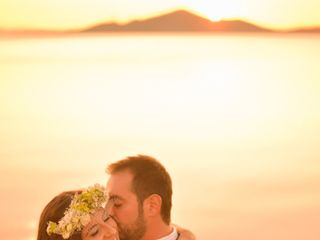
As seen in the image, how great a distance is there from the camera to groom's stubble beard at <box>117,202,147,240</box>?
3.62 metres

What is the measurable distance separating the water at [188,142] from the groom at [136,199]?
10.2 ft

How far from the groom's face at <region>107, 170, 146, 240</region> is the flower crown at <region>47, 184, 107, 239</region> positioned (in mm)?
262

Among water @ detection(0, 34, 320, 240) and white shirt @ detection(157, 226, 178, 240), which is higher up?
water @ detection(0, 34, 320, 240)

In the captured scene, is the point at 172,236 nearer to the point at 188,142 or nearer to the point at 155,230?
the point at 155,230

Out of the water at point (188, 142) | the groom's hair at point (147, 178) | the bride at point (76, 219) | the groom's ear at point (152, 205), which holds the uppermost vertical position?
the water at point (188, 142)

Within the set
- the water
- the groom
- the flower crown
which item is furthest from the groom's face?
the water

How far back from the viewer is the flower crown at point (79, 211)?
3094 mm

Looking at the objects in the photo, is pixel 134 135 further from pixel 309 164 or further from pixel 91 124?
pixel 309 164

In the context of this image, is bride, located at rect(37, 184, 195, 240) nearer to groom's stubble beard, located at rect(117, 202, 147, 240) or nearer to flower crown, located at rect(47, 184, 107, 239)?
flower crown, located at rect(47, 184, 107, 239)

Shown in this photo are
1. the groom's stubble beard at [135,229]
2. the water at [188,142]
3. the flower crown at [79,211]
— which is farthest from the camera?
the water at [188,142]

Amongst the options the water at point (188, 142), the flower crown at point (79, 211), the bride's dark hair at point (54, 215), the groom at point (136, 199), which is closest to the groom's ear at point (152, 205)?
the groom at point (136, 199)

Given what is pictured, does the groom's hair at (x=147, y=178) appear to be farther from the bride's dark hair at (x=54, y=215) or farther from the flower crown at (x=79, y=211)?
the bride's dark hair at (x=54, y=215)

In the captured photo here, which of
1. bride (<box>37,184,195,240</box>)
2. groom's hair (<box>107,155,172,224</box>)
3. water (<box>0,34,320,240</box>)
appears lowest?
bride (<box>37,184,195,240</box>)

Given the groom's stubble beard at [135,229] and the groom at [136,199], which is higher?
the groom at [136,199]
